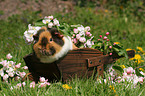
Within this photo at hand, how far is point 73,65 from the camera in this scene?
229cm

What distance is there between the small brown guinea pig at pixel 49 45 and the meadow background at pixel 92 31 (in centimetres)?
37

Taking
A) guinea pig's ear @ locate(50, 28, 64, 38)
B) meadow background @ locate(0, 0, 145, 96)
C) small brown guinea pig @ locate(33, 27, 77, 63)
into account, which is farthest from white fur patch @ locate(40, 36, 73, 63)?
meadow background @ locate(0, 0, 145, 96)

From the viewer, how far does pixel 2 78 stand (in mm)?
2562

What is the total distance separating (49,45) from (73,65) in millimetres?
433

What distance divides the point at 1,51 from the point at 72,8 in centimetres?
318

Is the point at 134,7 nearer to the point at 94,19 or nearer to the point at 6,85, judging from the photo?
the point at 94,19

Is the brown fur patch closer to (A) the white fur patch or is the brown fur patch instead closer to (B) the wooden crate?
(A) the white fur patch

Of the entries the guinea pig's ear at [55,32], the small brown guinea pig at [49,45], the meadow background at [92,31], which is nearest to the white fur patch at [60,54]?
the small brown guinea pig at [49,45]

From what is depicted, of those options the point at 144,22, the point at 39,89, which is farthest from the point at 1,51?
the point at 144,22

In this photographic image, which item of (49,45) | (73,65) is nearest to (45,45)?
(49,45)

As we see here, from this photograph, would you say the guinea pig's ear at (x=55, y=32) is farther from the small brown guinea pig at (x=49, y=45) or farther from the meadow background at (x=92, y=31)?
the meadow background at (x=92, y=31)

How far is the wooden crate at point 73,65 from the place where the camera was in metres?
2.24

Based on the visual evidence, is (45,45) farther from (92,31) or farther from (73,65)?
(92,31)

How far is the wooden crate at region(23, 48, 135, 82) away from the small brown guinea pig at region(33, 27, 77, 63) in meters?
0.13
